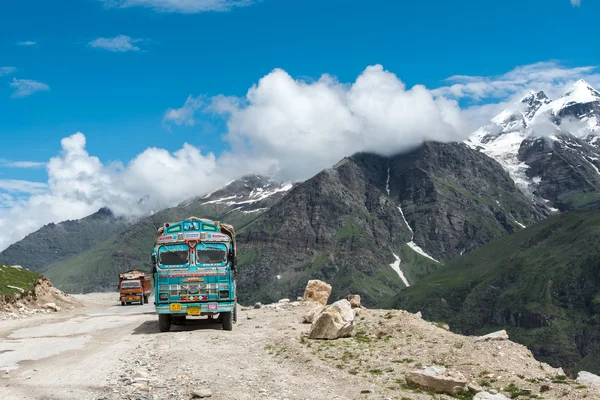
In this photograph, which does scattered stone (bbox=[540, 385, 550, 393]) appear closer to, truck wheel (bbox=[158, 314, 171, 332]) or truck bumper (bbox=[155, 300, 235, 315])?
truck bumper (bbox=[155, 300, 235, 315])

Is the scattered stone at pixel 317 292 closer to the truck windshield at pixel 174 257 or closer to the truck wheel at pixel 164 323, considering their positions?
the truck wheel at pixel 164 323

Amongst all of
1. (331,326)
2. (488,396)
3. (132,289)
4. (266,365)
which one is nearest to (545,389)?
(488,396)

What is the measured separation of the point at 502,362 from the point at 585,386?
3204 mm

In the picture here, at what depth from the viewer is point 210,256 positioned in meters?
31.9

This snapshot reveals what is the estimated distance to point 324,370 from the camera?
19.2 meters

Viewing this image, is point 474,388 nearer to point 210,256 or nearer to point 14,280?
point 210,256

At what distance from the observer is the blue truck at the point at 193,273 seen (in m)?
30.8

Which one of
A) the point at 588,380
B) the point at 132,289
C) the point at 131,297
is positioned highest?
the point at 132,289

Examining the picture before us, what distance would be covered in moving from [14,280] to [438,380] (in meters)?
50.9

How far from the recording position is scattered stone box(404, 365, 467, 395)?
1580 cm

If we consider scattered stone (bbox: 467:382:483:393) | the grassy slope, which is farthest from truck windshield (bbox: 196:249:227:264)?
the grassy slope

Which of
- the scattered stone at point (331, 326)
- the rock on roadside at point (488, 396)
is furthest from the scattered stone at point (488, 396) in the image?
the scattered stone at point (331, 326)

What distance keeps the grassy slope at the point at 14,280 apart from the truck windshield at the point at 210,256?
89.9 ft

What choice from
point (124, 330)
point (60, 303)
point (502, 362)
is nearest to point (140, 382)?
point (502, 362)
